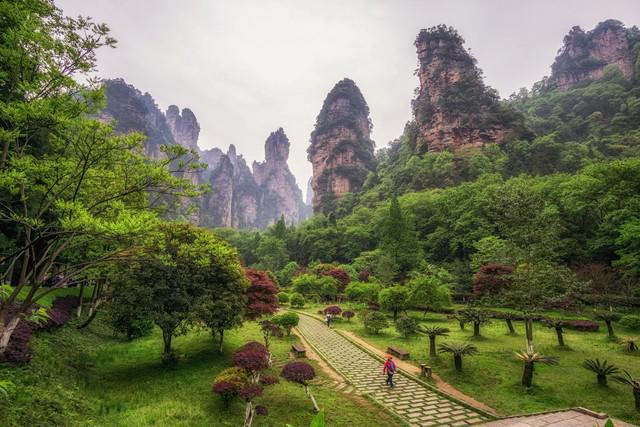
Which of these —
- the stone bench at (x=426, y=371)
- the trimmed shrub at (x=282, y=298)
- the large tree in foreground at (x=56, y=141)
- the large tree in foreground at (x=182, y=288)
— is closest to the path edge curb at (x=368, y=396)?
the stone bench at (x=426, y=371)

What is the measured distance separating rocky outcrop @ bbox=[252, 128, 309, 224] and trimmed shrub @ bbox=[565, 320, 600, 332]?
136 meters

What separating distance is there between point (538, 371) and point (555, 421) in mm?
4457

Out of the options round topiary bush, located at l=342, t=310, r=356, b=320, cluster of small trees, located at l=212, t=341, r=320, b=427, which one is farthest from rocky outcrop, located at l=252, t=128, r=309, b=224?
cluster of small trees, located at l=212, t=341, r=320, b=427

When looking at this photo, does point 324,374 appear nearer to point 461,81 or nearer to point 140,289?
point 140,289

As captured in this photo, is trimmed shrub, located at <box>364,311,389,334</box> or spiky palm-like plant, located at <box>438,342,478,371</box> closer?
spiky palm-like plant, located at <box>438,342,478,371</box>

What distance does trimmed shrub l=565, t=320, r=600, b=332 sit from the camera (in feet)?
55.2

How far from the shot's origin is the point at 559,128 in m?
58.4

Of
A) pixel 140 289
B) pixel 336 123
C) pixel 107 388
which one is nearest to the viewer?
pixel 107 388

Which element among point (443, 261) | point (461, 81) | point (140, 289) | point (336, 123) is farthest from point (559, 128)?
point (140, 289)

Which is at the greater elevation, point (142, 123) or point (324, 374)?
point (142, 123)

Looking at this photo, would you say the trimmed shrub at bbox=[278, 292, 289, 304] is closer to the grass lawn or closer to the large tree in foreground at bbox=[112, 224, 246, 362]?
the grass lawn

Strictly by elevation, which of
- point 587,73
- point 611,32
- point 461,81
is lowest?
point 461,81

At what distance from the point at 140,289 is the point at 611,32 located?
375 feet

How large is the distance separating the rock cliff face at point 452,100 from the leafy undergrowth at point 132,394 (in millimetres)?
59304
